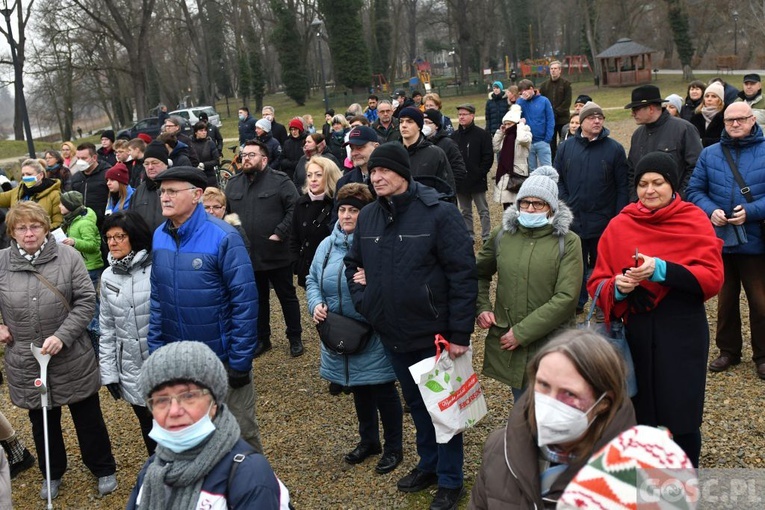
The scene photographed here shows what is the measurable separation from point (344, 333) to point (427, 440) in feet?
2.80

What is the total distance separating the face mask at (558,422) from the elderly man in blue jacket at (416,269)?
1711 millimetres

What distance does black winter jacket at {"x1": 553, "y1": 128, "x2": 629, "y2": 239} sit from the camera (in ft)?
20.8

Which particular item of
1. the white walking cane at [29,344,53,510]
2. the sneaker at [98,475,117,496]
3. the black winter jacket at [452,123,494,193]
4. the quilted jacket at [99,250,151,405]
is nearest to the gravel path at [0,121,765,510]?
the sneaker at [98,475,117,496]

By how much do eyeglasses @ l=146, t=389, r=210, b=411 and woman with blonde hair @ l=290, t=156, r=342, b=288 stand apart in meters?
3.74

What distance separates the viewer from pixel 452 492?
4.14m

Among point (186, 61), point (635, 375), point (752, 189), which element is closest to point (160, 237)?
point (635, 375)

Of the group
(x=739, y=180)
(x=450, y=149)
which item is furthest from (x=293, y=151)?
(x=739, y=180)

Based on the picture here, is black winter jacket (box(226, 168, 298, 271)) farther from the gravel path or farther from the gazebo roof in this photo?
the gazebo roof

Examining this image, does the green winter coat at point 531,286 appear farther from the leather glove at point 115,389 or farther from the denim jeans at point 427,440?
the leather glove at point 115,389

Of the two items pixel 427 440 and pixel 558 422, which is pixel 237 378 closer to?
pixel 427 440

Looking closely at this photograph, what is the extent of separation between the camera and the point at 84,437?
4.98 metres

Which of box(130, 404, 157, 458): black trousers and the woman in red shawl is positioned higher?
the woman in red shawl

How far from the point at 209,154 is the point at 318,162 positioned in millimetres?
5972

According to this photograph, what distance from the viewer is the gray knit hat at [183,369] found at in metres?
2.52
